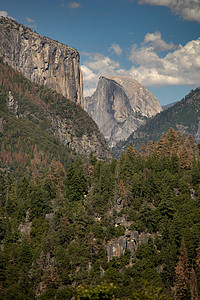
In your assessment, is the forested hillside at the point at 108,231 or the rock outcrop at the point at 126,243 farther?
the rock outcrop at the point at 126,243

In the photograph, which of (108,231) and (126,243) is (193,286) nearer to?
(126,243)

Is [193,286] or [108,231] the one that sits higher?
[108,231]

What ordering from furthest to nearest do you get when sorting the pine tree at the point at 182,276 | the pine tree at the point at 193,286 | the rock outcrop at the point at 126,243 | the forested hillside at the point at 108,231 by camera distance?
1. the rock outcrop at the point at 126,243
2. the forested hillside at the point at 108,231
3. the pine tree at the point at 182,276
4. the pine tree at the point at 193,286

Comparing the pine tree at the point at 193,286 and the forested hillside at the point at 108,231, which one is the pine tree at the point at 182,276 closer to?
the forested hillside at the point at 108,231

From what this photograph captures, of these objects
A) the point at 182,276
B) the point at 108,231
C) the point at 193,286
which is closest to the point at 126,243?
the point at 108,231

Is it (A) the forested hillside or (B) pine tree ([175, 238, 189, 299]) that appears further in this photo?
(A) the forested hillside

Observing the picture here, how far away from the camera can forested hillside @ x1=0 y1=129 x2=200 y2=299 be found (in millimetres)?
87938

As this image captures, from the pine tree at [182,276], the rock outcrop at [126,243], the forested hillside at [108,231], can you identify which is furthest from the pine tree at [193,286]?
the rock outcrop at [126,243]

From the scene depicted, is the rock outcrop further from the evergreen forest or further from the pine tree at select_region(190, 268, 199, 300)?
the pine tree at select_region(190, 268, 199, 300)

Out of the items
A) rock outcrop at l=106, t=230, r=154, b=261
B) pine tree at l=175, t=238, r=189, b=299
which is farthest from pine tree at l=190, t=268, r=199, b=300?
rock outcrop at l=106, t=230, r=154, b=261

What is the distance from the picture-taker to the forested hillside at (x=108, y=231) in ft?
289

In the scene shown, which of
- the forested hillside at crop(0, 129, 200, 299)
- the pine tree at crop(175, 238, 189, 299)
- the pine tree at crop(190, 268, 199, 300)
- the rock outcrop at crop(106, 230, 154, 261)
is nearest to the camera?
the pine tree at crop(190, 268, 199, 300)

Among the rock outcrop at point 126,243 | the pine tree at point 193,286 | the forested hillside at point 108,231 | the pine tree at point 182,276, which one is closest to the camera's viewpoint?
the pine tree at point 193,286

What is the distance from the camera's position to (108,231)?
331 feet
